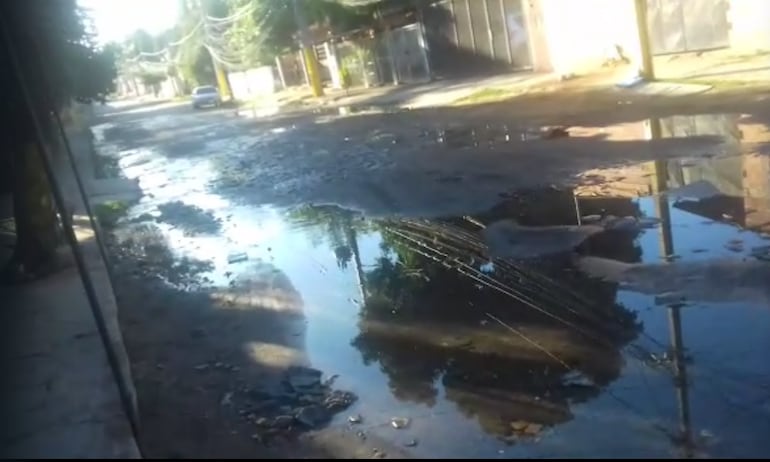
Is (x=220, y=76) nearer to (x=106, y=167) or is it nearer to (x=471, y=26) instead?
(x=471, y=26)

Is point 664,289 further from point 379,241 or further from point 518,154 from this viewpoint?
point 518,154

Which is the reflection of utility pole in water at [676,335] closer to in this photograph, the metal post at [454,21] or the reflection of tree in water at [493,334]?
the reflection of tree in water at [493,334]

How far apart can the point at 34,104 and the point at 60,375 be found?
4299 millimetres

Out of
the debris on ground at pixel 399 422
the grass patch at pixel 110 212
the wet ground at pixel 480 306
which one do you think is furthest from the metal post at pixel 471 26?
the debris on ground at pixel 399 422

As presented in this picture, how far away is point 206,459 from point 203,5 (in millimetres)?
56200

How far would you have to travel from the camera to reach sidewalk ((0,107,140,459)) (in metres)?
5.48

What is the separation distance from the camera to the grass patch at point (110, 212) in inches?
610

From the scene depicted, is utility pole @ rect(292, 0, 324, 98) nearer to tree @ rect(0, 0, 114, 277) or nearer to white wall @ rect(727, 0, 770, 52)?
white wall @ rect(727, 0, 770, 52)

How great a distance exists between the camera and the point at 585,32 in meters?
26.1

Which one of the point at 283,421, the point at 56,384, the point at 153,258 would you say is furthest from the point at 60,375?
the point at 153,258

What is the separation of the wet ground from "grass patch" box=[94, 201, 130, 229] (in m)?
0.51

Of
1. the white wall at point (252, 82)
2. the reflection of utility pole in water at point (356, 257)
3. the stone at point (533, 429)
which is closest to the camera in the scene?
the stone at point (533, 429)

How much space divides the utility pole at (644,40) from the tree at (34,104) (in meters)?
13.3

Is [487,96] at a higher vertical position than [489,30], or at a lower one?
lower
